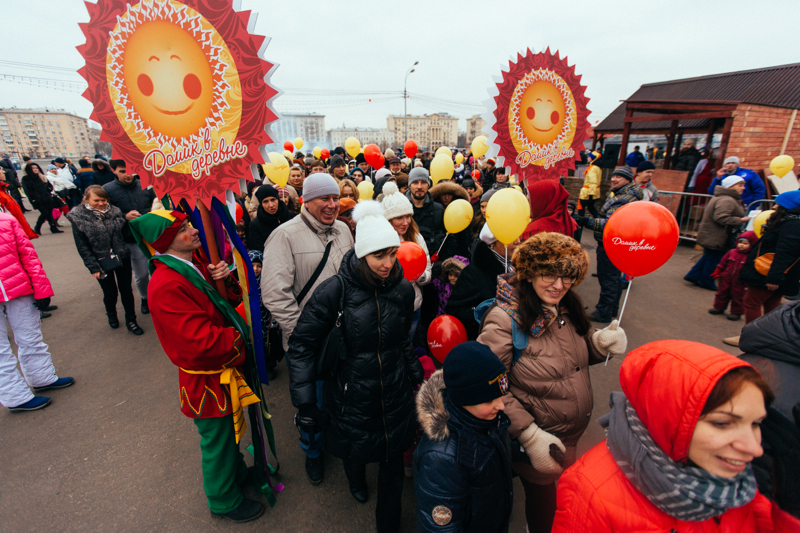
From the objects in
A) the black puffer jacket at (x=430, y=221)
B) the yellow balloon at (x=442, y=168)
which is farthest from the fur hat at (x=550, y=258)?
the yellow balloon at (x=442, y=168)

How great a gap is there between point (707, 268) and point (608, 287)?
268 centimetres

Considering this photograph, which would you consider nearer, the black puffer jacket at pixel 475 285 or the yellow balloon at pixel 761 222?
the black puffer jacket at pixel 475 285

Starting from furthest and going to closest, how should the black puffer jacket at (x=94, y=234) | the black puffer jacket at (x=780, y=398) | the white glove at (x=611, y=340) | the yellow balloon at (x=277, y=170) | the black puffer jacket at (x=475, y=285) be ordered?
the yellow balloon at (x=277, y=170) → the black puffer jacket at (x=94, y=234) → the black puffer jacket at (x=475, y=285) → the white glove at (x=611, y=340) → the black puffer jacket at (x=780, y=398)

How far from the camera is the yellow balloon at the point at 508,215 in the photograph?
2.73m

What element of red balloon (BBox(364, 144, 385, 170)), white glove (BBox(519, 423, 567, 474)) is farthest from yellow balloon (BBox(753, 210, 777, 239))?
red balloon (BBox(364, 144, 385, 170))

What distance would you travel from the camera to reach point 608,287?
190 inches

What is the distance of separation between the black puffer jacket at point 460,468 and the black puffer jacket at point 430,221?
313 centimetres

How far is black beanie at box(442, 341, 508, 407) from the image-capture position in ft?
4.50

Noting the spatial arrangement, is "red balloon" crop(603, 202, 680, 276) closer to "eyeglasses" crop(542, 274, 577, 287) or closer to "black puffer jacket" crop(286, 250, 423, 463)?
"eyeglasses" crop(542, 274, 577, 287)

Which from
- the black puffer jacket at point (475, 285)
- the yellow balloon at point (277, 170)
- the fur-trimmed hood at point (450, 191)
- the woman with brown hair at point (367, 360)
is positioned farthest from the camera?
the yellow balloon at point (277, 170)

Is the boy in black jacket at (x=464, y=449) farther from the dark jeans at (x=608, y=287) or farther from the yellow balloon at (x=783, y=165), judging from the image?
the yellow balloon at (x=783, y=165)

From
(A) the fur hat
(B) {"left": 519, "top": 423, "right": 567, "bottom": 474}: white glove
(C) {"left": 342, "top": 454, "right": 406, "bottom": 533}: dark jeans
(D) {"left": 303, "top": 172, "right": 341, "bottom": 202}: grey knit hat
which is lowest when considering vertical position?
(C) {"left": 342, "top": 454, "right": 406, "bottom": 533}: dark jeans

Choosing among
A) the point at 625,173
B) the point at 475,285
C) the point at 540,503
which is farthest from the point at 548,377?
the point at 625,173

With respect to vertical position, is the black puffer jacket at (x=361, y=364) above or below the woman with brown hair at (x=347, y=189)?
below
